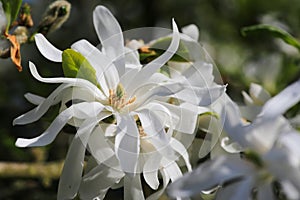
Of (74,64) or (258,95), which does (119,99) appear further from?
(258,95)

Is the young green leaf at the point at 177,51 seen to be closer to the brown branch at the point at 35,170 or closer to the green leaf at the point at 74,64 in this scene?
the green leaf at the point at 74,64

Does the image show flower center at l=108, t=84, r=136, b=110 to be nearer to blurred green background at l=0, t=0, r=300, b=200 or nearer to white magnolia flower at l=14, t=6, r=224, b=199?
white magnolia flower at l=14, t=6, r=224, b=199

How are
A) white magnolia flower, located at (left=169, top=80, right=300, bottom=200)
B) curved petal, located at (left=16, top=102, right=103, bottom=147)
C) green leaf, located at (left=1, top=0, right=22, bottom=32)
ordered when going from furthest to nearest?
green leaf, located at (left=1, top=0, right=22, bottom=32), curved petal, located at (left=16, top=102, right=103, bottom=147), white magnolia flower, located at (left=169, top=80, right=300, bottom=200)

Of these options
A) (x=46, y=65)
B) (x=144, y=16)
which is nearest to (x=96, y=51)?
(x=46, y=65)

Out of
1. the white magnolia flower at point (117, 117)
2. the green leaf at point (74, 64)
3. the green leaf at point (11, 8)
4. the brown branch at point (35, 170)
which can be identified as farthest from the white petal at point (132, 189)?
the brown branch at point (35, 170)

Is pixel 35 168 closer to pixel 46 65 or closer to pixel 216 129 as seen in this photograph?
pixel 46 65

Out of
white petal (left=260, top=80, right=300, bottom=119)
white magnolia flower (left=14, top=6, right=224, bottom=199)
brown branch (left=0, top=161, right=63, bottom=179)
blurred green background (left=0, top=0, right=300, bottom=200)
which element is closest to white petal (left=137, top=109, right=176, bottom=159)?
white magnolia flower (left=14, top=6, right=224, bottom=199)

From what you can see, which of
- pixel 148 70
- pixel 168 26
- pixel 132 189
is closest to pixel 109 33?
pixel 148 70
